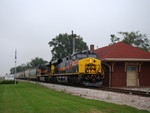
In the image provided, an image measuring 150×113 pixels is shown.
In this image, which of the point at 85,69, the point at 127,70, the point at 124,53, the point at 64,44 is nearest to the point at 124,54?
the point at 124,53

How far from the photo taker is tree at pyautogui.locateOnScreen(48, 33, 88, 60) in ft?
218

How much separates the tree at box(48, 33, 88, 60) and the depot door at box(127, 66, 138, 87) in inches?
1707

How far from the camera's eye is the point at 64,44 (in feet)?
223

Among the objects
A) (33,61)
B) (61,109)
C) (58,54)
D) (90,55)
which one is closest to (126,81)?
(90,55)

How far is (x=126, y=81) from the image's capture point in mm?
23547

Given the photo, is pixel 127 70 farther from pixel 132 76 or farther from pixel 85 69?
pixel 85 69

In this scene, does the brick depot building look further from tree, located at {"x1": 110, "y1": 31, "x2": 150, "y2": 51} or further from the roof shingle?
tree, located at {"x1": 110, "y1": 31, "x2": 150, "y2": 51}

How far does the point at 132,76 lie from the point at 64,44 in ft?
151

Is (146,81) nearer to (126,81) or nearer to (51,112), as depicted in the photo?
(126,81)

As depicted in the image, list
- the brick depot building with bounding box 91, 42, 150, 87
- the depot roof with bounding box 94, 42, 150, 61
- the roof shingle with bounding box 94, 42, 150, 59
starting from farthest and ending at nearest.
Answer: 1. the roof shingle with bounding box 94, 42, 150, 59
2. the brick depot building with bounding box 91, 42, 150, 87
3. the depot roof with bounding box 94, 42, 150, 61

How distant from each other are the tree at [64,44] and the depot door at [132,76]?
142 ft

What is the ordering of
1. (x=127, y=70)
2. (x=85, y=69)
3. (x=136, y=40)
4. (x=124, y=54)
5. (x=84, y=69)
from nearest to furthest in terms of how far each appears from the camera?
(x=85, y=69)
(x=84, y=69)
(x=127, y=70)
(x=124, y=54)
(x=136, y=40)

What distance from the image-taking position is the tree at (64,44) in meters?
66.5

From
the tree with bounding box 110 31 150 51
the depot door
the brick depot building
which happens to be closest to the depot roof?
the brick depot building
